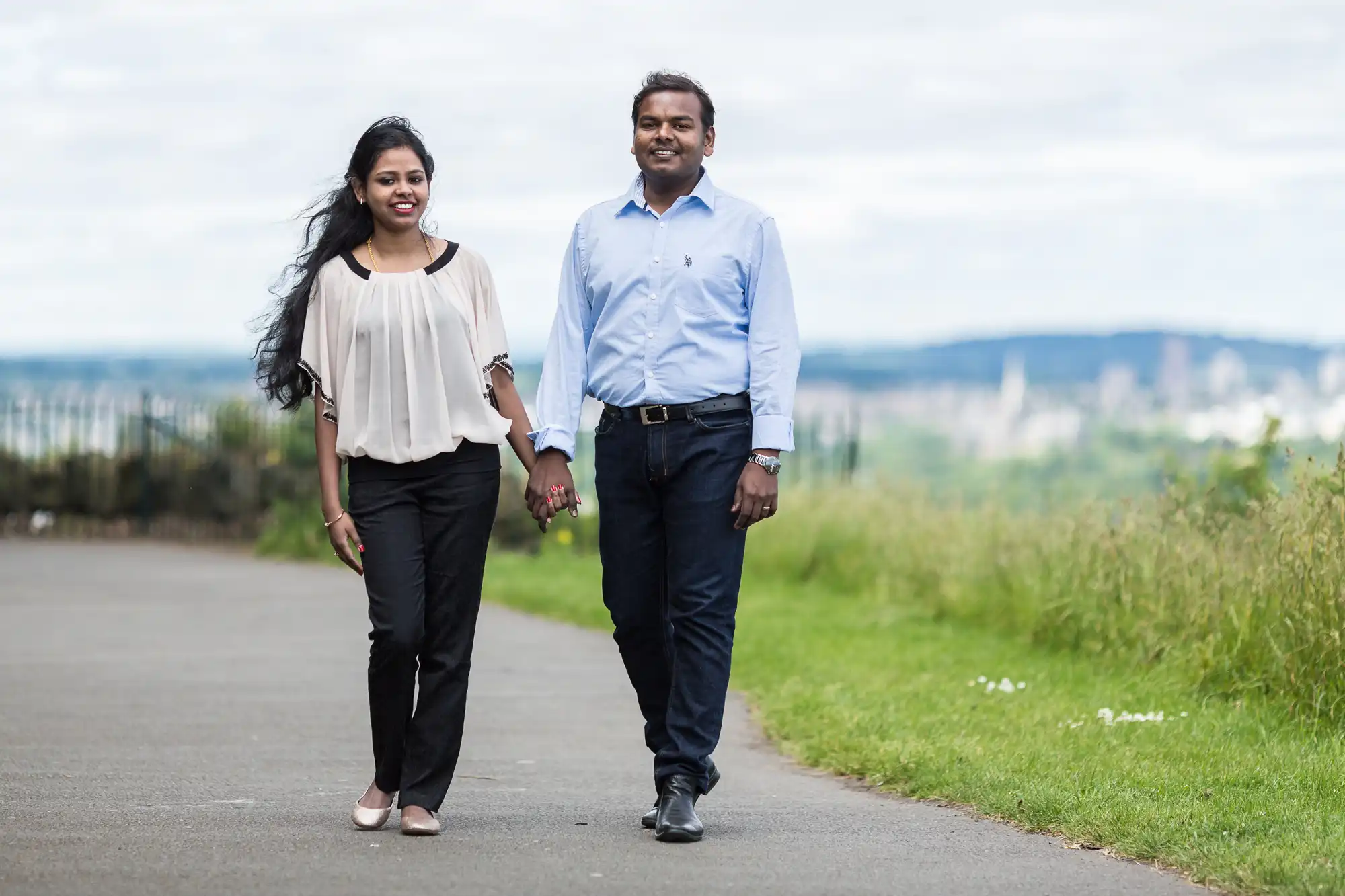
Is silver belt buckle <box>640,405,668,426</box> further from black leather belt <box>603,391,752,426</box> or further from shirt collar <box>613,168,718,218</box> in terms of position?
shirt collar <box>613,168,718,218</box>

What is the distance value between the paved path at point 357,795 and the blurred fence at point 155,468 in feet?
26.6

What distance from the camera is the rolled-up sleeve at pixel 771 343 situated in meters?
5.55

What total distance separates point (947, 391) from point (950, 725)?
28.7 metres

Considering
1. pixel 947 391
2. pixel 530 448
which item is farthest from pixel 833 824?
pixel 947 391

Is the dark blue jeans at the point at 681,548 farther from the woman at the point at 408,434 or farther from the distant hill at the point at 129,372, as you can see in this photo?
the distant hill at the point at 129,372

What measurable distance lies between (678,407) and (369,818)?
149 cm

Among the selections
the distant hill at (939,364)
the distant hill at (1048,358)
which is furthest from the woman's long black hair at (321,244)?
the distant hill at (1048,358)

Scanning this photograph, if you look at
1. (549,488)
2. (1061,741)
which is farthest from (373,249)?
(1061,741)

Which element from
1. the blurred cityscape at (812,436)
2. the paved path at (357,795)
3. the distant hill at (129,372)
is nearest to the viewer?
the paved path at (357,795)

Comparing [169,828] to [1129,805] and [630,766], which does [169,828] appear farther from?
[1129,805]

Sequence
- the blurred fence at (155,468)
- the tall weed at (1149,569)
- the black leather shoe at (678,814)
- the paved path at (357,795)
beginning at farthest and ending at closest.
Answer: the blurred fence at (155,468), the tall weed at (1149,569), the black leather shoe at (678,814), the paved path at (357,795)

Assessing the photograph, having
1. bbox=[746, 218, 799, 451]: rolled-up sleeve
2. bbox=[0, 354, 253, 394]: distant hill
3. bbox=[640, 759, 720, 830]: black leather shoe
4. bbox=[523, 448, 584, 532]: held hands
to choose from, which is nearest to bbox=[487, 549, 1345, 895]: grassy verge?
bbox=[640, 759, 720, 830]: black leather shoe

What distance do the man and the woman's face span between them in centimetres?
52

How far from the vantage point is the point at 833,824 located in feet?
19.7
